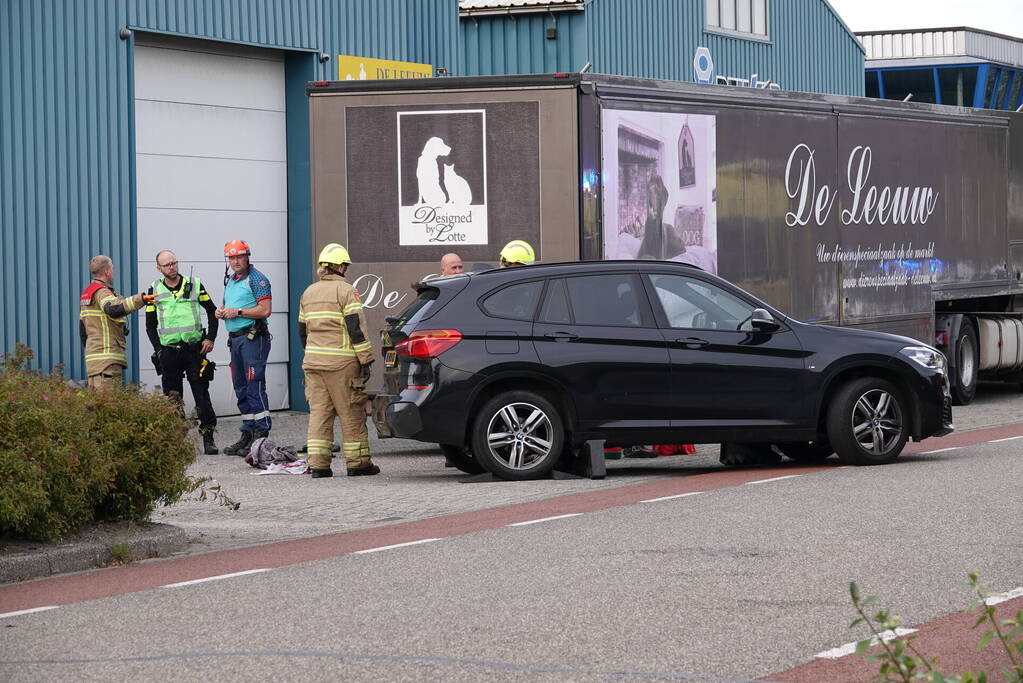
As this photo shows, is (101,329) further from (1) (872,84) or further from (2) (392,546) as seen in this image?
(1) (872,84)

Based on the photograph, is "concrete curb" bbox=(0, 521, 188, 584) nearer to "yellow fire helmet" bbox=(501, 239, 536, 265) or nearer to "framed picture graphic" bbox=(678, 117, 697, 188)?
"yellow fire helmet" bbox=(501, 239, 536, 265)

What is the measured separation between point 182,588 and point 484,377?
4.34m

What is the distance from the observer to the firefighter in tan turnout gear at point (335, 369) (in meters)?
13.1

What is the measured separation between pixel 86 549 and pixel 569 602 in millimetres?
2984

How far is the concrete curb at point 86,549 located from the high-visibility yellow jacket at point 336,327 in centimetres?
364

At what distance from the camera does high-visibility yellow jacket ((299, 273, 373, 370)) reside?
13055 millimetres

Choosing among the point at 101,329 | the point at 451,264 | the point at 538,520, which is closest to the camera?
the point at 538,520

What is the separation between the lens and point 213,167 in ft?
65.1

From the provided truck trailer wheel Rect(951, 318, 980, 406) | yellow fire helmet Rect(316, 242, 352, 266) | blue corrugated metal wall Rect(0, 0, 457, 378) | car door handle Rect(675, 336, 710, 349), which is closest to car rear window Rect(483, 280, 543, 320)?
car door handle Rect(675, 336, 710, 349)

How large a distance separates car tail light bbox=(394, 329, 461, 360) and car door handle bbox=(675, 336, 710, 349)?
172cm

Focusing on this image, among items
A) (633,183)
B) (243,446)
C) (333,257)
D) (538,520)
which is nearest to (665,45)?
(633,183)

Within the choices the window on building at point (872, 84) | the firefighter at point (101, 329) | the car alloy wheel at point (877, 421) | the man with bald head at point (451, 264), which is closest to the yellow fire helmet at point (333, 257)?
the man with bald head at point (451, 264)

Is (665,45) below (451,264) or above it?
above

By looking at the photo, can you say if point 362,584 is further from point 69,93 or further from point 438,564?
point 69,93
